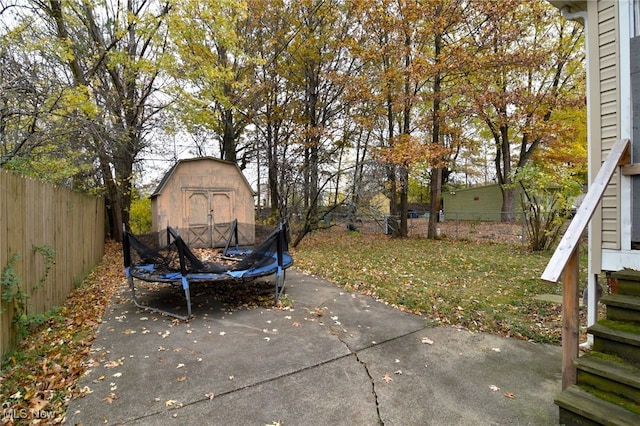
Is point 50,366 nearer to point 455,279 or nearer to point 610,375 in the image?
point 610,375

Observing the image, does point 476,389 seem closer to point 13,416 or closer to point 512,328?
point 512,328

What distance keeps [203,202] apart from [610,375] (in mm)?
9898

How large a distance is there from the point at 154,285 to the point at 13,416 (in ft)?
13.2

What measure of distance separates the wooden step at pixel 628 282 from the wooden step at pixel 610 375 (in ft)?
2.19

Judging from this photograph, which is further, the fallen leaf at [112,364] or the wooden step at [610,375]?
the fallen leaf at [112,364]

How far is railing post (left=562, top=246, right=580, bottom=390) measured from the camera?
7.02 feet

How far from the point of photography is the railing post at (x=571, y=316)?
7.02 feet

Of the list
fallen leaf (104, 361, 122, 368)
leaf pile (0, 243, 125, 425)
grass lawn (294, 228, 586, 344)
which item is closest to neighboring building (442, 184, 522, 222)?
grass lawn (294, 228, 586, 344)

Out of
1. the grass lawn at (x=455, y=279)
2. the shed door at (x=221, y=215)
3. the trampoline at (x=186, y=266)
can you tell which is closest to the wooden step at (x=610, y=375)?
the grass lawn at (x=455, y=279)

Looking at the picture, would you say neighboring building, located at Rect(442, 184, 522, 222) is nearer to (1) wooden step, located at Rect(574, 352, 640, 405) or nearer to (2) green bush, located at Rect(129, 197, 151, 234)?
(2) green bush, located at Rect(129, 197, 151, 234)

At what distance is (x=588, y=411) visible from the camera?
1.88 metres

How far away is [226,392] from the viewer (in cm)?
248

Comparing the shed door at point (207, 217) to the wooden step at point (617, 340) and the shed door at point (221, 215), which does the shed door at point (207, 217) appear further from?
the wooden step at point (617, 340)

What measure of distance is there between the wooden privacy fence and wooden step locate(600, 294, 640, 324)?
4.99m
